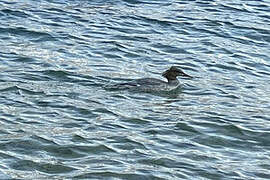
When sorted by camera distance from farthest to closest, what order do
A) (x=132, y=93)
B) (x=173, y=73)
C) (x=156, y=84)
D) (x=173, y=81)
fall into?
(x=173, y=73) → (x=173, y=81) → (x=156, y=84) → (x=132, y=93)

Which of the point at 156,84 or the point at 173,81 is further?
the point at 173,81

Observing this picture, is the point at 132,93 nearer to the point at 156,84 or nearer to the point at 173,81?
the point at 156,84

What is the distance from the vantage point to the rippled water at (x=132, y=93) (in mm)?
13195

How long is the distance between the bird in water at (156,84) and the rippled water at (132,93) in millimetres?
213

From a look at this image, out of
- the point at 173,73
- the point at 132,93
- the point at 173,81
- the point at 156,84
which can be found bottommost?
the point at 132,93

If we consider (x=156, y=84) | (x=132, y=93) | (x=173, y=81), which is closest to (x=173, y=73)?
(x=173, y=81)

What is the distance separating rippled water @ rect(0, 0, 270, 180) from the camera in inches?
520

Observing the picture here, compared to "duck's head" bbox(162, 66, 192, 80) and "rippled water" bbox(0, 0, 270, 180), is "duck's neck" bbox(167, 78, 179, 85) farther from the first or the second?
"rippled water" bbox(0, 0, 270, 180)

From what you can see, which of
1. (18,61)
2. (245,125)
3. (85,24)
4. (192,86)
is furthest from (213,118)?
(85,24)

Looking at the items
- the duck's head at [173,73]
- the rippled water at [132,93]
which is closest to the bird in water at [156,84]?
the duck's head at [173,73]

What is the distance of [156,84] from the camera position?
17.3 metres

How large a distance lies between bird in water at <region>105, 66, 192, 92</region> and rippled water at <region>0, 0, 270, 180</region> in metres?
0.21

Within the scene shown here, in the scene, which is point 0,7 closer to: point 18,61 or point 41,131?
point 18,61

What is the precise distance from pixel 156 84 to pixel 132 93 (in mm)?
600
